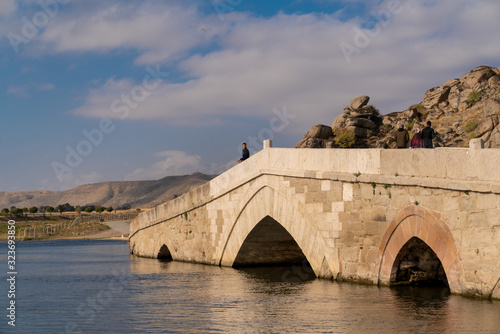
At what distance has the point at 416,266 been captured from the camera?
35.9ft

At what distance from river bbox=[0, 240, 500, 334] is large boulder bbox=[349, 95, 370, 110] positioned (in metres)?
25.1

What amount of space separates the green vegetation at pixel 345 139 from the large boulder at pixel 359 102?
4.35 m

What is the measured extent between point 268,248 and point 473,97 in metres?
24.0

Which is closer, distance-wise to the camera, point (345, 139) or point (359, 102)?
point (345, 139)

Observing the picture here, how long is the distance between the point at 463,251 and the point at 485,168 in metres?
1.39

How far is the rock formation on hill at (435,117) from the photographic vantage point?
32250 mm

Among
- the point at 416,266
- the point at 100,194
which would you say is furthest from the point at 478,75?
the point at 100,194

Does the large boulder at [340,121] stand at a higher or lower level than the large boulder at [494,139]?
higher

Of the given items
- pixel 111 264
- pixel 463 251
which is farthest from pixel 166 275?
pixel 463 251

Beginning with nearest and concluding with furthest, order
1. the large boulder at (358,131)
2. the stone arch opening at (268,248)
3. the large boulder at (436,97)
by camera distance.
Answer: the stone arch opening at (268,248) < the large boulder at (358,131) < the large boulder at (436,97)

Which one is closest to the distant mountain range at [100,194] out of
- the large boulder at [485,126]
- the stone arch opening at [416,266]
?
the large boulder at [485,126]

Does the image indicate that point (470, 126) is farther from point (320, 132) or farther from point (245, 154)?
point (245, 154)

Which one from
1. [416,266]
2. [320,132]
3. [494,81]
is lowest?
[416,266]

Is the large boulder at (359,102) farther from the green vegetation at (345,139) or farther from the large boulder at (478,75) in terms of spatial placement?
the large boulder at (478,75)
